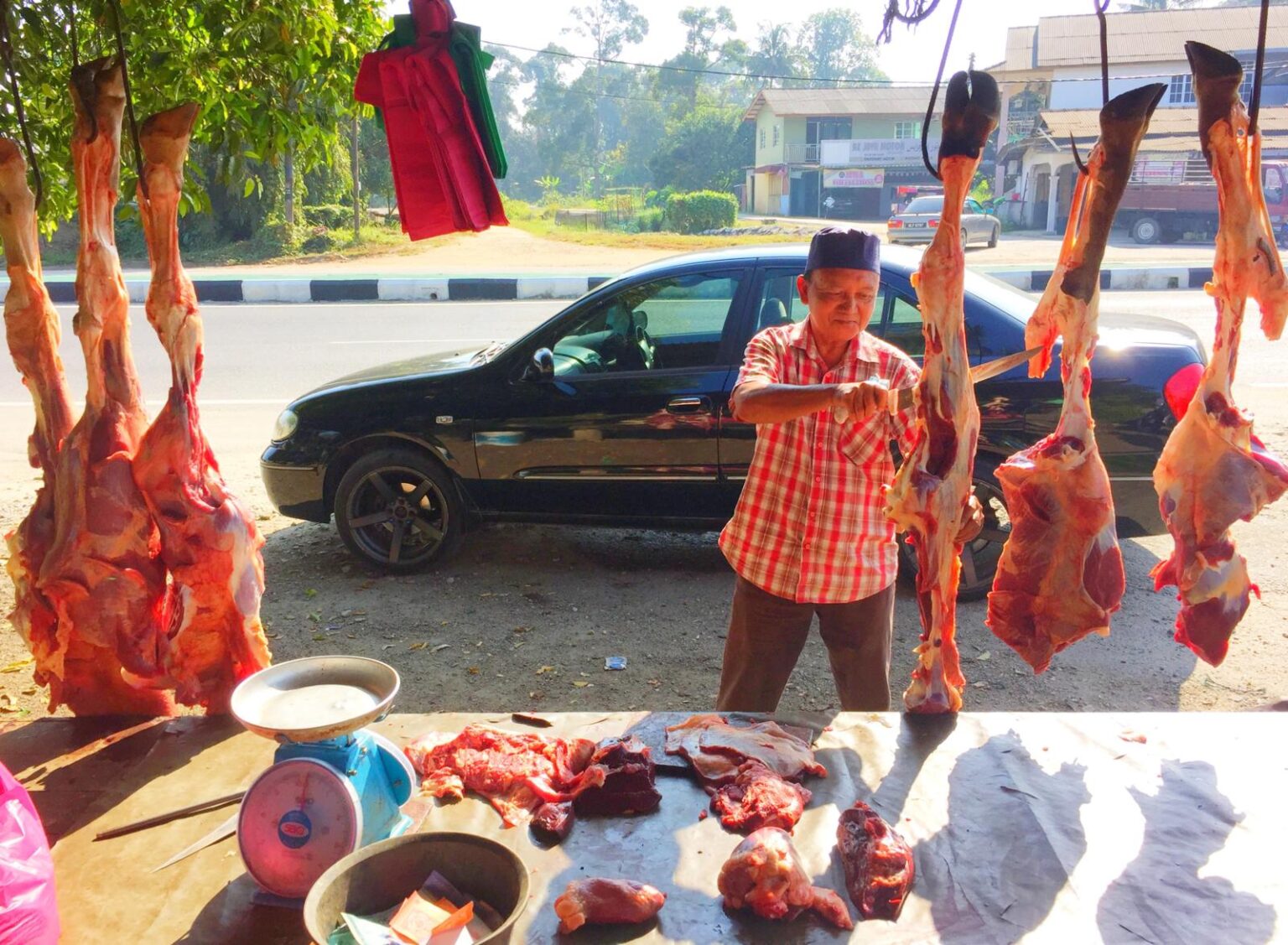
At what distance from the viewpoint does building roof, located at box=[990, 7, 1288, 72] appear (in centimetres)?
3344

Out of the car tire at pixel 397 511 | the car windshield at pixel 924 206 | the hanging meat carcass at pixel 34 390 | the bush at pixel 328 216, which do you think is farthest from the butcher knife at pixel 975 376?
the car windshield at pixel 924 206

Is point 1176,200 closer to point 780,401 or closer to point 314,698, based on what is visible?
point 780,401

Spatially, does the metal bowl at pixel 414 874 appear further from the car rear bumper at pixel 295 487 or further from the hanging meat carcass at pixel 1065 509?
the car rear bumper at pixel 295 487

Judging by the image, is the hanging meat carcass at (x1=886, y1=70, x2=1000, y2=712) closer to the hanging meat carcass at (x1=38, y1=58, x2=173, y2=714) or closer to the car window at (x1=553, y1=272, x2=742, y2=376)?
the hanging meat carcass at (x1=38, y1=58, x2=173, y2=714)

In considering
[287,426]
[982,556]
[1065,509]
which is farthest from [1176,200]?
[1065,509]

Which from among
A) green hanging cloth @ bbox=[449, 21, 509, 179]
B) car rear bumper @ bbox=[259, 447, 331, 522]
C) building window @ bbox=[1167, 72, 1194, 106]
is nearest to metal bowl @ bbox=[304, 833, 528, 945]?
green hanging cloth @ bbox=[449, 21, 509, 179]

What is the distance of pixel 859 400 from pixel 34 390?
2.23 meters

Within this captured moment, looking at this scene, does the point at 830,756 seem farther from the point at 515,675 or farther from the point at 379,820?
the point at 515,675

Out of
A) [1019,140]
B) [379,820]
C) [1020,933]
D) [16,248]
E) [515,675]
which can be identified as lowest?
[515,675]

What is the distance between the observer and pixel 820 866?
203 cm

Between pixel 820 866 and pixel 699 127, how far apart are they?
189 feet

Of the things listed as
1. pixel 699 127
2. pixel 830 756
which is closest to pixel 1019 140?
pixel 699 127

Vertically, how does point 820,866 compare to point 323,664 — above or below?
below

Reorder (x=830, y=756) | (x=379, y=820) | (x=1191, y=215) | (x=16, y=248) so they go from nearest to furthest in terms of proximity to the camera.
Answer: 1. (x=379, y=820)
2. (x=830, y=756)
3. (x=16, y=248)
4. (x=1191, y=215)
